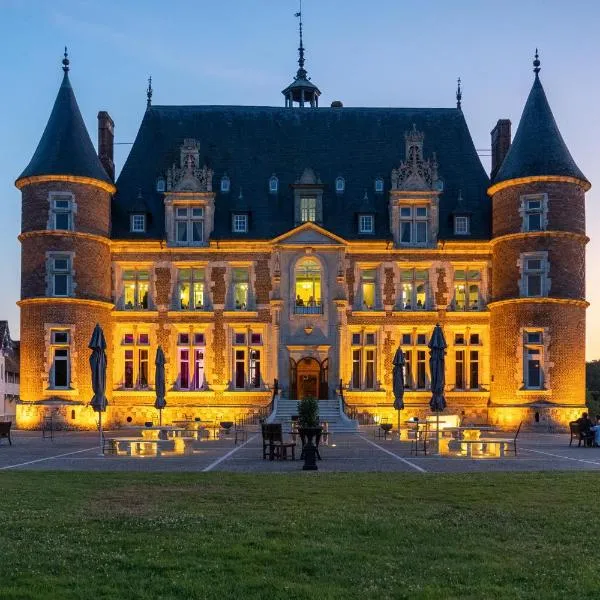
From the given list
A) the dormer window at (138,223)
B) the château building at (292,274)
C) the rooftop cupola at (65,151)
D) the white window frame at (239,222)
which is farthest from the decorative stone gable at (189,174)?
the rooftop cupola at (65,151)

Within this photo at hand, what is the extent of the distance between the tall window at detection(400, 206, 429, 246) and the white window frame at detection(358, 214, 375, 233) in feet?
4.63

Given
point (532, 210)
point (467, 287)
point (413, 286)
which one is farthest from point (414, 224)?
point (532, 210)

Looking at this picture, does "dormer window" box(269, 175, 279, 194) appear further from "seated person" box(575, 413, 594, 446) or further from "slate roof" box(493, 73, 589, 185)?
"seated person" box(575, 413, 594, 446)

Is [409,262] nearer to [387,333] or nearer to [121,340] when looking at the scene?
[387,333]

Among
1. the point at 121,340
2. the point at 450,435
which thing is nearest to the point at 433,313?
the point at 450,435

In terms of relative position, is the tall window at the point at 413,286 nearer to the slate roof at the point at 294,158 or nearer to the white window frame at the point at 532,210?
the slate roof at the point at 294,158

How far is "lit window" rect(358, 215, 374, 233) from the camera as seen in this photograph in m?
44.4

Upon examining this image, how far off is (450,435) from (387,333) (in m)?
11.3

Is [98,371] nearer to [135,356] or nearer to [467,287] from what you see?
[135,356]

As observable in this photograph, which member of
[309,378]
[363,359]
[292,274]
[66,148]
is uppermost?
[66,148]

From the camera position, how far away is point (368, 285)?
44219 mm

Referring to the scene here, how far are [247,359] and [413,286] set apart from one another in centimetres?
879

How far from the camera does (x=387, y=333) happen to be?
4391cm

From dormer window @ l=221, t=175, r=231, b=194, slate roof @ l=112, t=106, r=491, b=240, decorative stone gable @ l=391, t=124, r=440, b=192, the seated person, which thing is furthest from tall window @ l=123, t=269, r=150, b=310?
the seated person
